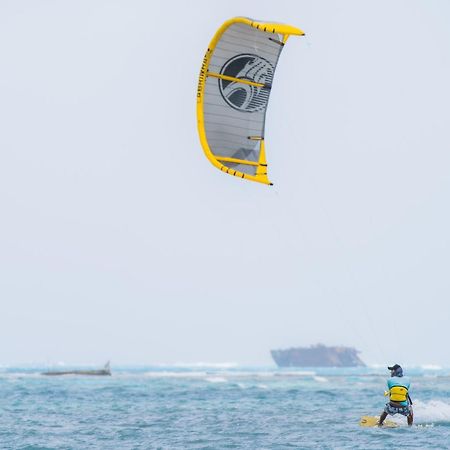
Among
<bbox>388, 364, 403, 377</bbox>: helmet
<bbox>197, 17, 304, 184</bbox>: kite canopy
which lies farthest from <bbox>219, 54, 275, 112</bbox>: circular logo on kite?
<bbox>388, 364, 403, 377</bbox>: helmet

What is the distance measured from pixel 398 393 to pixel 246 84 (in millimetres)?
9140

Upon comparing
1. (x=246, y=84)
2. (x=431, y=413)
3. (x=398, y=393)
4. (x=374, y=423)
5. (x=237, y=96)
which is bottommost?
(x=374, y=423)

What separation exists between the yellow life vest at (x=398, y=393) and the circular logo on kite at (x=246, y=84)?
830 cm

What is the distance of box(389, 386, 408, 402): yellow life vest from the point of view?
24859mm

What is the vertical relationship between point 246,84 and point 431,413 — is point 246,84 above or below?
above

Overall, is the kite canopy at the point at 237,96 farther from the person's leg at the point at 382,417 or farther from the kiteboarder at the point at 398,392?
the person's leg at the point at 382,417

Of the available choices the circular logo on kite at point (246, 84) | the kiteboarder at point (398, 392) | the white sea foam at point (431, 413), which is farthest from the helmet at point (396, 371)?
the circular logo on kite at point (246, 84)

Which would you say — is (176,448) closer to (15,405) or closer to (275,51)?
(275,51)

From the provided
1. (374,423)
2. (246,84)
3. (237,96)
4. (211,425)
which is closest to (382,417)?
(374,423)

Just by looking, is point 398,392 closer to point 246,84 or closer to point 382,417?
point 382,417

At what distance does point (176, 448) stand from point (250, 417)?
10.1m

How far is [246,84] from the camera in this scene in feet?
80.1

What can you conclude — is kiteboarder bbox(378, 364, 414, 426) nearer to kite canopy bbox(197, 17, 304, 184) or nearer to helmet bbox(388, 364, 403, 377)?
helmet bbox(388, 364, 403, 377)

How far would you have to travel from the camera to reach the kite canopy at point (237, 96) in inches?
922
